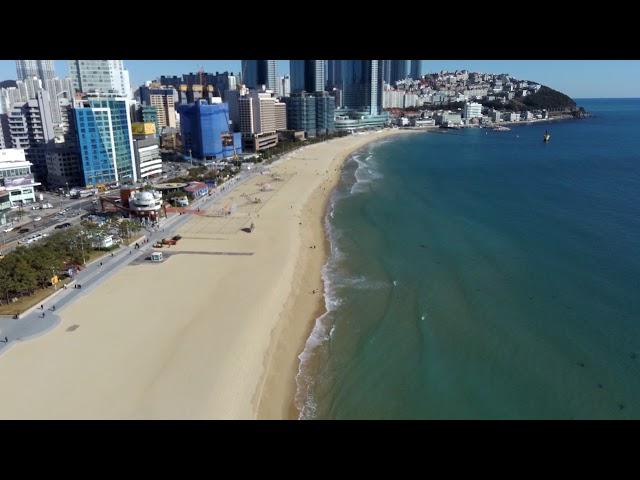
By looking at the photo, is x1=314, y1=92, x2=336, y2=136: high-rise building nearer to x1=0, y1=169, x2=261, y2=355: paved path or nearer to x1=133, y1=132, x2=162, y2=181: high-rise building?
x1=133, y1=132, x2=162, y2=181: high-rise building

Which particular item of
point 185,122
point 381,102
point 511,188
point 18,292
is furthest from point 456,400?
point 381,102

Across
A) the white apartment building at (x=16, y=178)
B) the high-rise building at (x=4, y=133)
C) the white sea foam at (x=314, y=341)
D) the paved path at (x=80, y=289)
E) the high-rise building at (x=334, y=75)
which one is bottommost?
the white sea foam at (x=314, y=341)

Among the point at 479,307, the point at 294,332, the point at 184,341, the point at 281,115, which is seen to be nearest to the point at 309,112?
the point at 281,115

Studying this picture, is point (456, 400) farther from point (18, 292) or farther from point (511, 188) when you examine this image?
point (511, 188)

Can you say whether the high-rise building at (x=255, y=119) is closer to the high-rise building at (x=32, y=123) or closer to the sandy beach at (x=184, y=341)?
the high-rise building at (x=32, y=123)

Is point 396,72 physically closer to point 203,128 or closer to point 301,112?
point 301,112

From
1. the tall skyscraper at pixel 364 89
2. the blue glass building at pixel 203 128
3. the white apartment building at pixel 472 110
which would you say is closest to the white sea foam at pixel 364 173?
the blue glass building at pixel 203 128

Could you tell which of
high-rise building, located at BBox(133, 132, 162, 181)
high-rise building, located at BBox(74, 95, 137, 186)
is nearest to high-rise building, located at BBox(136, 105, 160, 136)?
high-rise building, located at BBox(133, 132, 162, 181)
